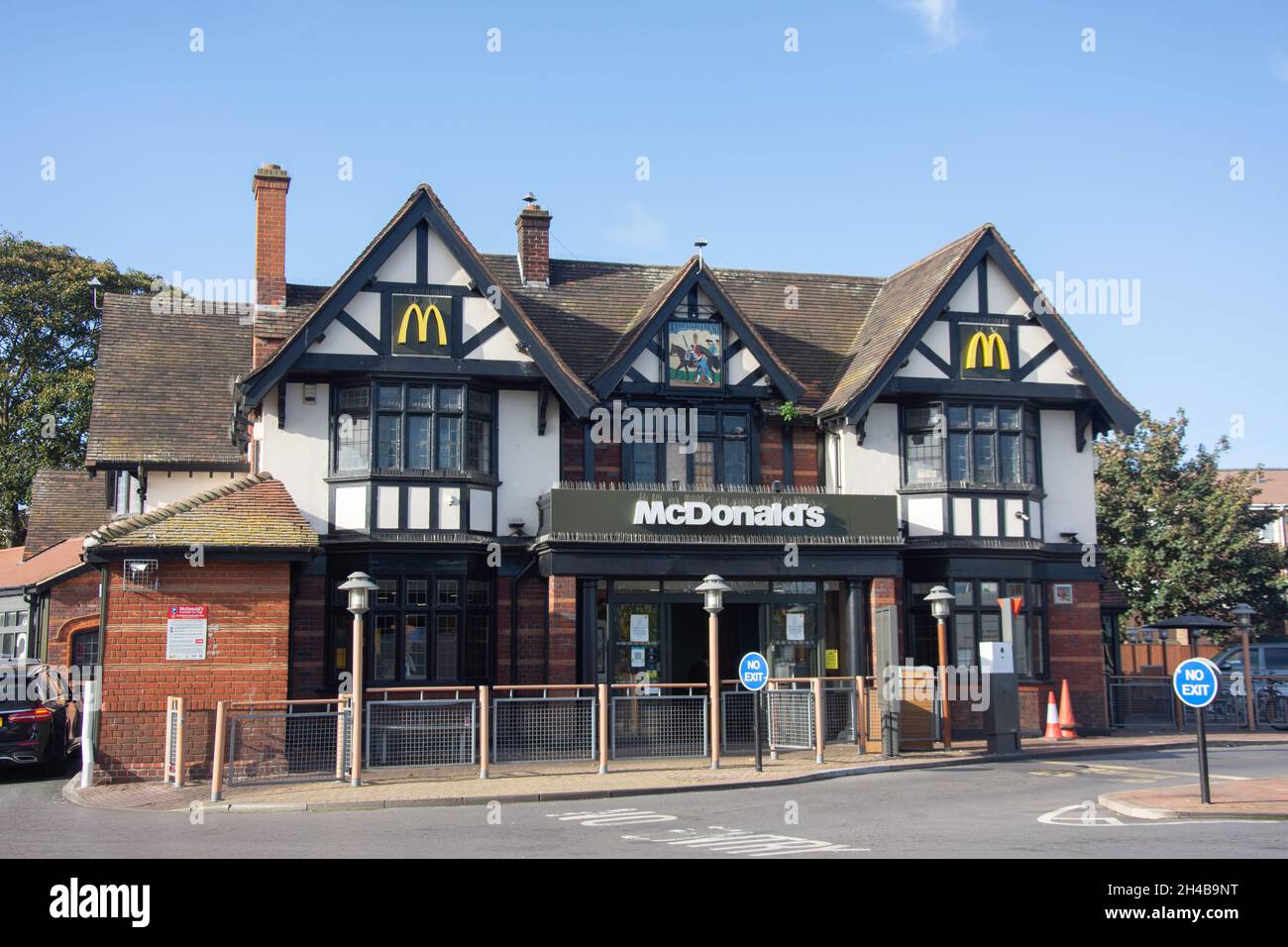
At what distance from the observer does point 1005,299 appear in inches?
1027

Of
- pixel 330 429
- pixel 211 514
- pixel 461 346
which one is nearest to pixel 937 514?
pixel 461 346

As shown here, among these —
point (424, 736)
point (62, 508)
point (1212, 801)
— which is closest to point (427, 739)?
point (424, 736)

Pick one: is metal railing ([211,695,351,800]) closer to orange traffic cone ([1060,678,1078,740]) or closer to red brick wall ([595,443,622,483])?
red brick wall ([595,443,622,483])

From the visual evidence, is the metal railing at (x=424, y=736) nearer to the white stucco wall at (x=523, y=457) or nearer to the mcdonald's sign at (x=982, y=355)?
the white stucco wall at (x=523, y=457)

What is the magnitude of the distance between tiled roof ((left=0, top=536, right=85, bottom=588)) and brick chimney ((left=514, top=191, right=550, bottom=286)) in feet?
40.0

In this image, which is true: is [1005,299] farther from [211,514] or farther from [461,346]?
[211,514]

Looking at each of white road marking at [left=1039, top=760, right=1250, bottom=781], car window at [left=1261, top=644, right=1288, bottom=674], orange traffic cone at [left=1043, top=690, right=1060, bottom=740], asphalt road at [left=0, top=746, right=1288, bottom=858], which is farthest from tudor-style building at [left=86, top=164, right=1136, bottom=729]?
car window at [left=1261, top=644, right=1288, bottom=674]

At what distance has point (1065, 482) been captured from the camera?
2652cm

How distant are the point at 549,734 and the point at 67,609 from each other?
15.6 metres

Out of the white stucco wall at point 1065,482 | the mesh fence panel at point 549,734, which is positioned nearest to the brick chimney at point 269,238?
the mesh fence panel at point 549,734

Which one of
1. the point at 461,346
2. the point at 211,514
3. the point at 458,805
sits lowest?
the point at 458,805

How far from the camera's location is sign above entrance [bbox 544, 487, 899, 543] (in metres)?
22.8

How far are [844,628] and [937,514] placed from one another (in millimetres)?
2800

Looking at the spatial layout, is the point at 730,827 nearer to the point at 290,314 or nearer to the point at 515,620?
the point at 515,620
